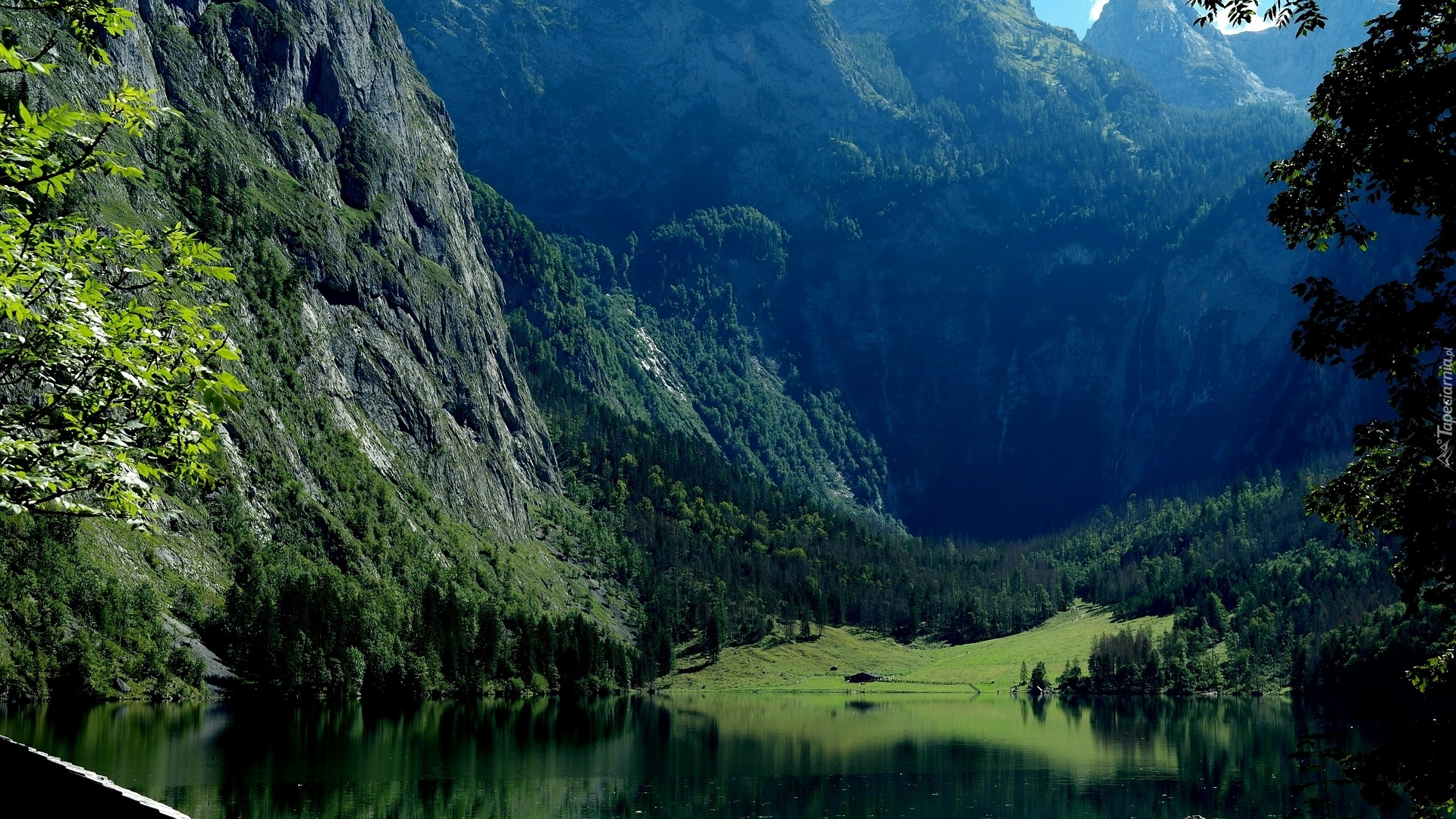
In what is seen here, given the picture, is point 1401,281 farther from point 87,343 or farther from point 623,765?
point 623,765

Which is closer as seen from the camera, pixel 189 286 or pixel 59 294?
pixel 59 294

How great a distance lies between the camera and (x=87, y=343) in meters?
16.0

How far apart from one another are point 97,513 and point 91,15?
806cm

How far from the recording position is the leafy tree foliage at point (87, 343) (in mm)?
15688

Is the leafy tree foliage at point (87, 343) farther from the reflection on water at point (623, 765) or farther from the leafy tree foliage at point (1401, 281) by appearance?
the reflection on water at point (623, 765)

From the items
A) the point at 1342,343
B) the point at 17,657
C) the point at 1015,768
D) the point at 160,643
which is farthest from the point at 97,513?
the point at 160,643

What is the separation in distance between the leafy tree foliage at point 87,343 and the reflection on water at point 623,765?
6255cm

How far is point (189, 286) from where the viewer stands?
18.8 meters

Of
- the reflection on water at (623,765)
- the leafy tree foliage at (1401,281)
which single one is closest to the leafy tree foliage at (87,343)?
the leafy tree foliage at (1401,281)

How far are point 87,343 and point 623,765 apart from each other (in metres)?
103

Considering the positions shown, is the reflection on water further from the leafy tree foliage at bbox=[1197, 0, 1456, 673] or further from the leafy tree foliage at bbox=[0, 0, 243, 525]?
the leafy tree foliage at bbox=[1197, 0, 1456, 673]

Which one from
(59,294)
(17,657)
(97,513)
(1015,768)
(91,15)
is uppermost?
(91,15)

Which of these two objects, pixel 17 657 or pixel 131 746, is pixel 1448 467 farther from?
pixel 17 657

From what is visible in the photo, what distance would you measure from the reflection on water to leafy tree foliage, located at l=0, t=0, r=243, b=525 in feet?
205
